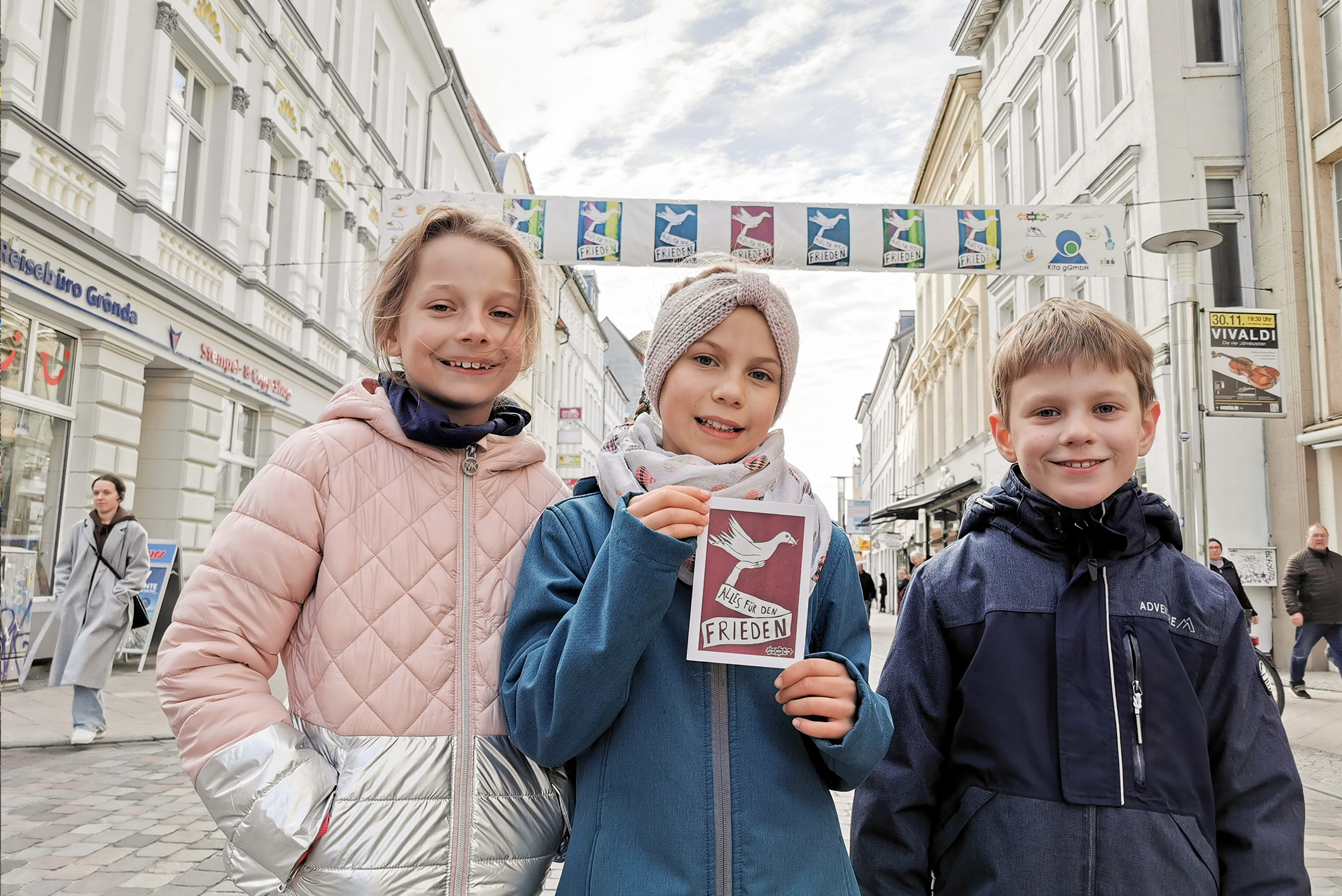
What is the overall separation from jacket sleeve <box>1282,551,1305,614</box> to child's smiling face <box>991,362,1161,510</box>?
10.2 m

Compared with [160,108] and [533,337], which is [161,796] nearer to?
[533,337]

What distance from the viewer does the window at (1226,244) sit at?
14.1 metres

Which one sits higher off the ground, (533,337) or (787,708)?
(533,337)

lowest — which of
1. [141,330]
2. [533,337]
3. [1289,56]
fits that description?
[533,337]

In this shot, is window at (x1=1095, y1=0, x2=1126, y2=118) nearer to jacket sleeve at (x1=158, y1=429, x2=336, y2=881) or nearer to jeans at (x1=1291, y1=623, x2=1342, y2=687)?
jeans at (x1=1291, y1=623, x2=1342, y2=687)

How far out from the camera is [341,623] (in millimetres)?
1554

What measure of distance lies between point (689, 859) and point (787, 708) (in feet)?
0.87

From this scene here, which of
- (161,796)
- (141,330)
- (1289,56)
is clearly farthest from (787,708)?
(1289,56)

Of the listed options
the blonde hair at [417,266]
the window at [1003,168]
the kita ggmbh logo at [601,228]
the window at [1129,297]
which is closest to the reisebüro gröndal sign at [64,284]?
the kita ggmbh logo at [601,228]

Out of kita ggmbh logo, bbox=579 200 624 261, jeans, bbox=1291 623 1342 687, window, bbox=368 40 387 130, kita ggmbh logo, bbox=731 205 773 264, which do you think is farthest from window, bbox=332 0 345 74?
jeans, bbox=1291 623 1342 687

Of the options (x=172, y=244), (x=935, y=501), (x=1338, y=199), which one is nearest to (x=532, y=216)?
(x=172, y=244)

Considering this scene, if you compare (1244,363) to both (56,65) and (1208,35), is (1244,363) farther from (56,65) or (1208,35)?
(56,65)

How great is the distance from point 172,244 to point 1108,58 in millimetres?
15295

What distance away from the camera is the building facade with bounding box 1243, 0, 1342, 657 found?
1273 centimetres
